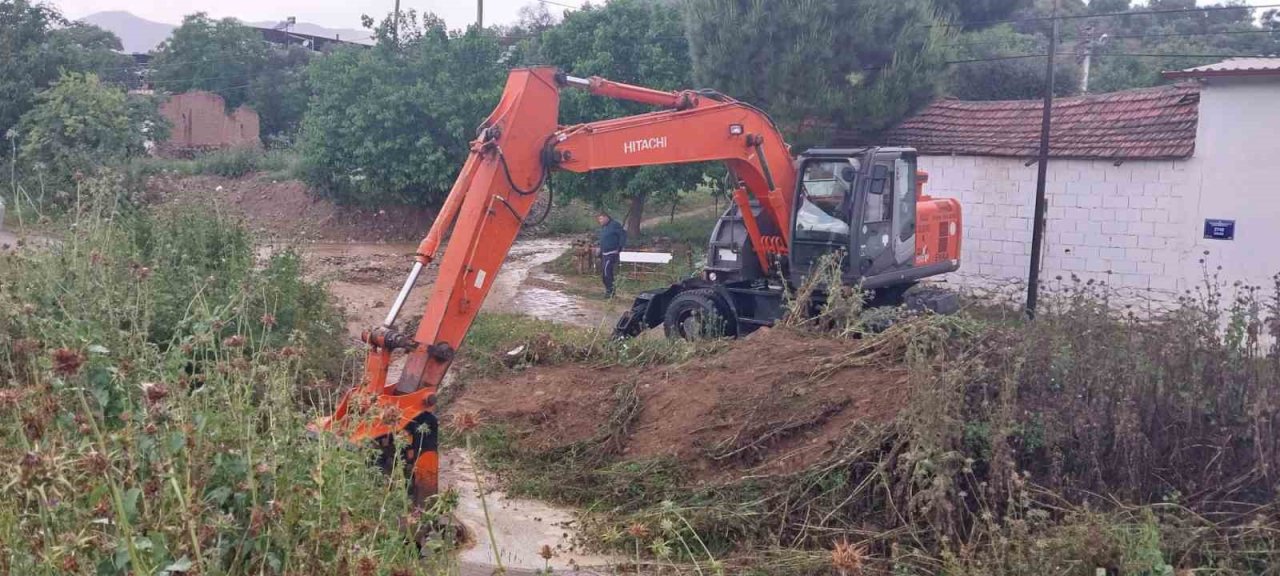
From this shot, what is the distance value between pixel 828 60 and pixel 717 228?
23.2 feet

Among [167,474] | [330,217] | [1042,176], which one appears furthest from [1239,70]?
[330,217]

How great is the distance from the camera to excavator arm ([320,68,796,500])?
22.1 feet

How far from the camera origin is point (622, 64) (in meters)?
21.6

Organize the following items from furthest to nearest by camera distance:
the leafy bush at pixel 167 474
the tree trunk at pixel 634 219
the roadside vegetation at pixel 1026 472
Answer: the tree trunk at pixel 634 219, the roadside vegetation at pixel 1026 472, the leafy bush at pixel 167 474

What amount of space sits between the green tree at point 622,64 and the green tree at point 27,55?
A: 42.7ft

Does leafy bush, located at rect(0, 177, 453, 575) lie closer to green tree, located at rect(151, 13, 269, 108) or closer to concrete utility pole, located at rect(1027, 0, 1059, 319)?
concrete utility pole, located at rect(1027, 0, 1059, 319)

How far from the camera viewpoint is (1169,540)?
565 centimetres

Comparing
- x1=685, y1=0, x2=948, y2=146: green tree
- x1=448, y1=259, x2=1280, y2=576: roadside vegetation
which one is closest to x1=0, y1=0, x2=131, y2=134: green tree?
x1=685, y1=0, x2=948, y2=146: green tree

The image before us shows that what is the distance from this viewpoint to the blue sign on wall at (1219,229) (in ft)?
46.0

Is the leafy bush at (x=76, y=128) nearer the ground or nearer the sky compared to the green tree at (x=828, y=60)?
nearer the ground

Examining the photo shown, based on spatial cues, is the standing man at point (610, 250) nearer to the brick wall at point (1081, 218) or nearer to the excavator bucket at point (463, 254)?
the brick wall at point (1081, 218)

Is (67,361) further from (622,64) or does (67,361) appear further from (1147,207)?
(622,64)

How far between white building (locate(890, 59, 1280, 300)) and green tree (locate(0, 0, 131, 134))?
20.9 meters

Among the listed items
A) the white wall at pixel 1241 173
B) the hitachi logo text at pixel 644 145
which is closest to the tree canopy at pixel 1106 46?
the white wall at pixel 1241 173
